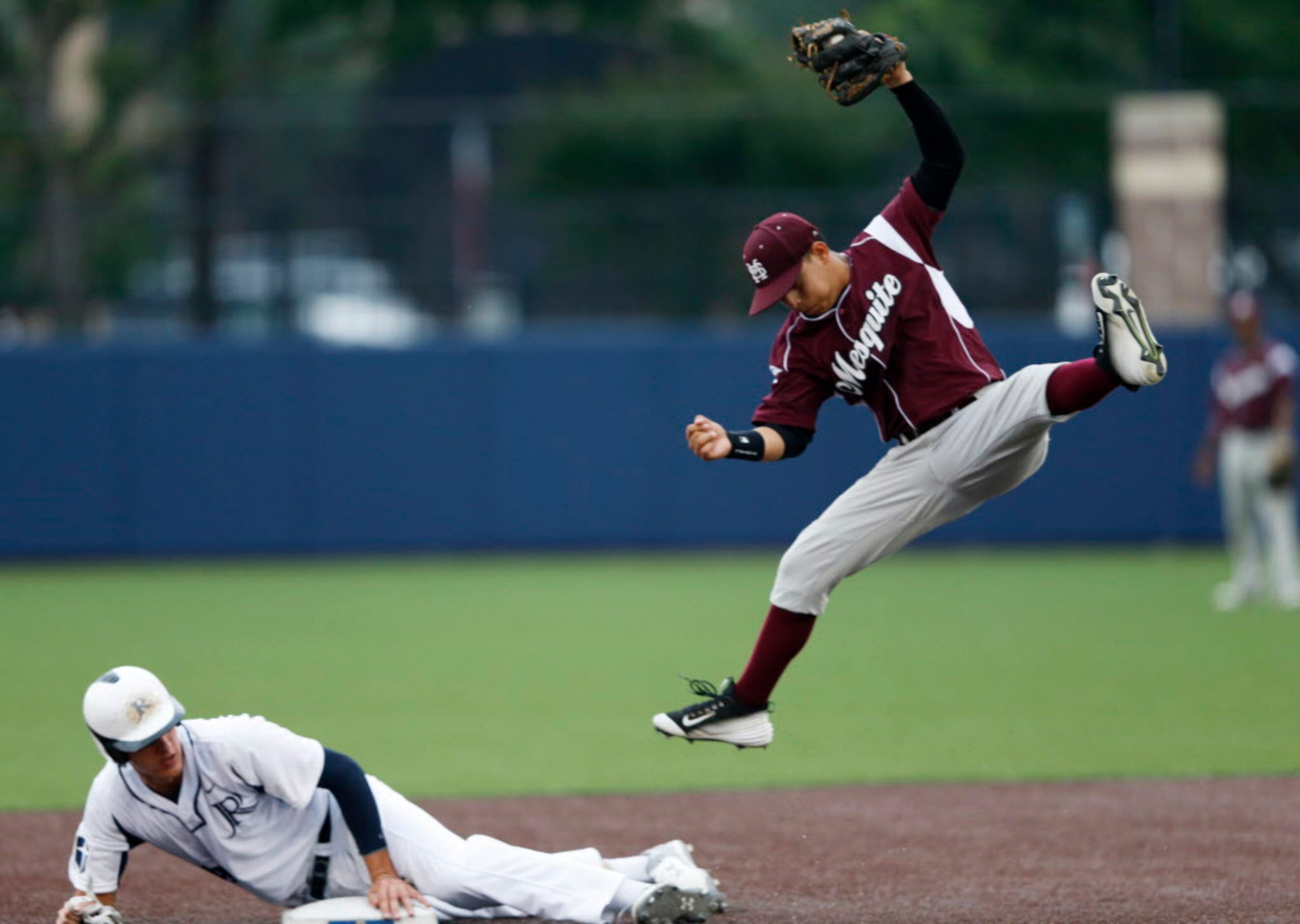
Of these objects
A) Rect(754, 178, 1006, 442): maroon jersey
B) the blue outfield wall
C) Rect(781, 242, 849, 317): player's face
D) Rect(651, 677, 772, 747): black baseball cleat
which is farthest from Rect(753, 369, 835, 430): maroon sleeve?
the blue outfield wall

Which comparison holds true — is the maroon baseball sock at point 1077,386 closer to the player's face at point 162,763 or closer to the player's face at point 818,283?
the player's face at point 818,283

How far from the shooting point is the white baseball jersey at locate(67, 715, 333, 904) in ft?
17.2

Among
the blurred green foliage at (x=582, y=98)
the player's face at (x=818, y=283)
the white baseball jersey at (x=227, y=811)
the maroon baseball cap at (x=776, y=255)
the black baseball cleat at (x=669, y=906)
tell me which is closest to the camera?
the white baseball jersey at (x=227, y=811)

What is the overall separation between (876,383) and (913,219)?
0.62 metres

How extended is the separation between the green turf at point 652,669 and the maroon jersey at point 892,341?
8.09 feet

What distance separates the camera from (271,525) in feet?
61.8

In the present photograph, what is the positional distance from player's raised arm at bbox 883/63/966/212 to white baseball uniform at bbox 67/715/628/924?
2.66 metres

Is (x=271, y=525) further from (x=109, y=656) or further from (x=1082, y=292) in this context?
(x=1082, y=292)

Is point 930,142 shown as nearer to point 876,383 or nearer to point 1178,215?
point 876,383

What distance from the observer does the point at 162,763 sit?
5148 mm

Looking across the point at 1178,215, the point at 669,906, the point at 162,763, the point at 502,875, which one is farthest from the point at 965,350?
the point at 1178,215

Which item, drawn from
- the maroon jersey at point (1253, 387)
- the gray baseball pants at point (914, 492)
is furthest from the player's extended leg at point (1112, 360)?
the maroon jersey at point (1253, 387)

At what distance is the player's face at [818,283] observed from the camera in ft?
20.5

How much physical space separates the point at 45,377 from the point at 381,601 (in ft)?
17.7
